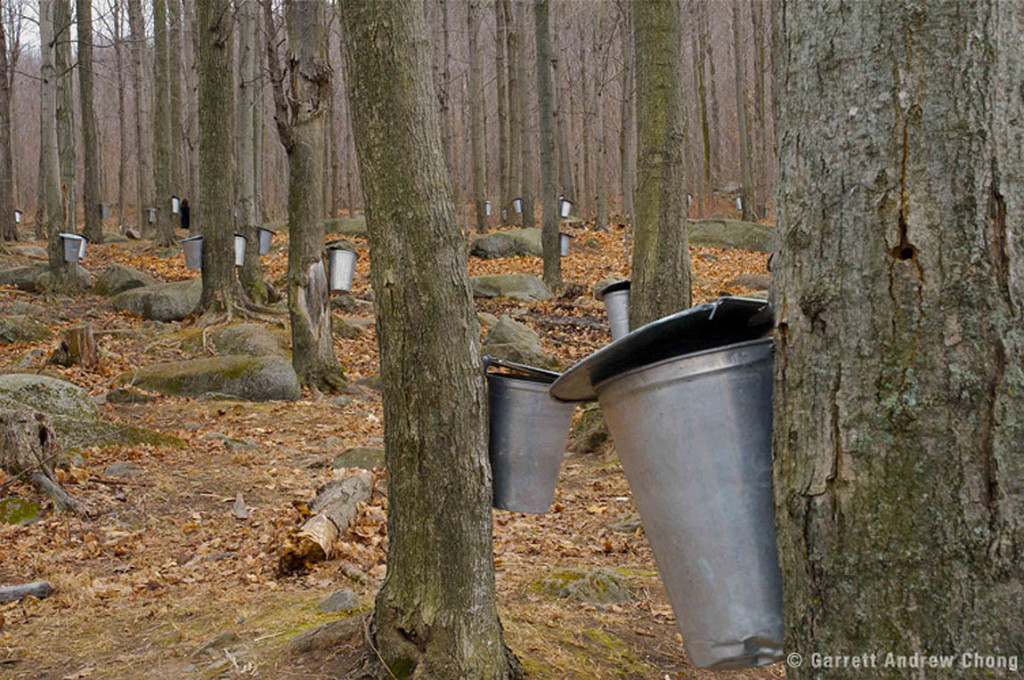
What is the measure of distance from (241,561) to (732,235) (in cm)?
1759

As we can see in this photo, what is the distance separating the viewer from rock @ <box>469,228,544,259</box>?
17531 millimetres

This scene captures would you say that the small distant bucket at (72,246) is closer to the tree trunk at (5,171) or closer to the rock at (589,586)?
the tree trunk at (5,171)

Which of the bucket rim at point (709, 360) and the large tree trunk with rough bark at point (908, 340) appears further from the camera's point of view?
the bucket rim at point (709, 360)

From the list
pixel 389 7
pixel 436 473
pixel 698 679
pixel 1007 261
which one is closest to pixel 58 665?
pixel 436 473

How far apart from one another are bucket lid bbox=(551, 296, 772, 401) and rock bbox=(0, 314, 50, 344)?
9781 millimetres

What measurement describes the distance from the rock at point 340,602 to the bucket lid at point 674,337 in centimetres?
189

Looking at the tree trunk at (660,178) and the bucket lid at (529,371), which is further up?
the tree trunk at (660,178)

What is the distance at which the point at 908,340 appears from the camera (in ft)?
4.33

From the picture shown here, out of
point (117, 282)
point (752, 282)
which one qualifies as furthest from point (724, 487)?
point (117, 282)

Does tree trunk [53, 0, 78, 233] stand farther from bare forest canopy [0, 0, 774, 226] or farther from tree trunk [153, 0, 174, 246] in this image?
tree trunk [153, 0, 174, 246]

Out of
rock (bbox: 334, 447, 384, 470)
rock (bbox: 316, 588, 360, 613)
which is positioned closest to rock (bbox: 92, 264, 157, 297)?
rock (bbox: 334, 447, 384, 470)

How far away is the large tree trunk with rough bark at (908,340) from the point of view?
1.27m

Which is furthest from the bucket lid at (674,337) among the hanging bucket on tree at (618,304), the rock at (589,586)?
the hanging bucket on tree at (618,304)

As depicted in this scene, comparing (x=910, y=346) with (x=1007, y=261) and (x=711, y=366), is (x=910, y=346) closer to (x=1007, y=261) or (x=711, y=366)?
(x=1007, y=261)
